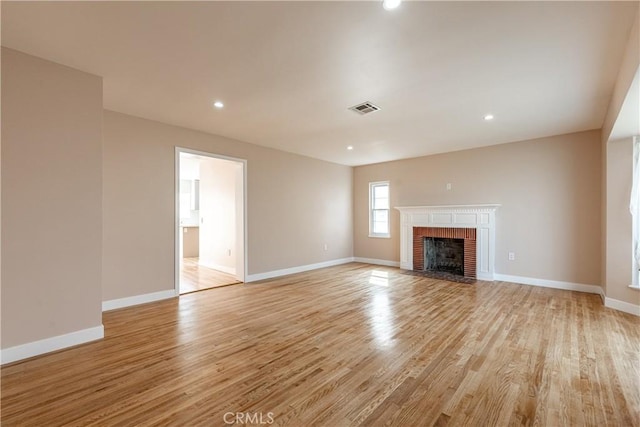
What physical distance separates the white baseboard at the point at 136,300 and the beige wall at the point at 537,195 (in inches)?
211

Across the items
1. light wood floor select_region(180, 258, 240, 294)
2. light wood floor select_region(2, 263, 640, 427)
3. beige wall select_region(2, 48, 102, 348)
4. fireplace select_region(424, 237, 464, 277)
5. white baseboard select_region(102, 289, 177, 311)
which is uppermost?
beige wall select_region(2, 48, 102, 348)

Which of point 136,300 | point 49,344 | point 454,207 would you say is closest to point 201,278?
point 136,300

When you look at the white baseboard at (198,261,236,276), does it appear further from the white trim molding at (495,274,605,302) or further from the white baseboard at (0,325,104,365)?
the white trim molding at (495,274,605,302)

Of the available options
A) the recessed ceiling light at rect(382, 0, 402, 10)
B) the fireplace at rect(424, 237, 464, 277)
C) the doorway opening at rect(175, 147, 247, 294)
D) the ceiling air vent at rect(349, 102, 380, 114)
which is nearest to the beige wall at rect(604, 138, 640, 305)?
the fireplace at rect(424, 237, 464, 277)

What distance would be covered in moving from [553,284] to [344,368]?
15.2ft

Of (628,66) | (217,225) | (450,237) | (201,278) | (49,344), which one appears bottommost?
(201,278)

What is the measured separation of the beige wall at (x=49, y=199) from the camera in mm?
2334

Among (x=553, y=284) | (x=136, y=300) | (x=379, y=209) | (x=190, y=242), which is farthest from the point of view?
(x=190, y=242)

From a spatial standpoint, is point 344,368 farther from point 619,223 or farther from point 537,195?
point 537,195

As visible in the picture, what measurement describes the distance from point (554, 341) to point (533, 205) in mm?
3082

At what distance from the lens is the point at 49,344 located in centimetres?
248

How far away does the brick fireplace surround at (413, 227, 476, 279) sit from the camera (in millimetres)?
5480

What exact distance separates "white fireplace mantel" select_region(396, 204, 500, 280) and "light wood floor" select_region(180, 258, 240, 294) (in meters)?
3.83

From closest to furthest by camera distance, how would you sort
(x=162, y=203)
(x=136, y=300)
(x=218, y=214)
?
(x=136, y=300), (x=162, y=203), (x=218, y=214)
